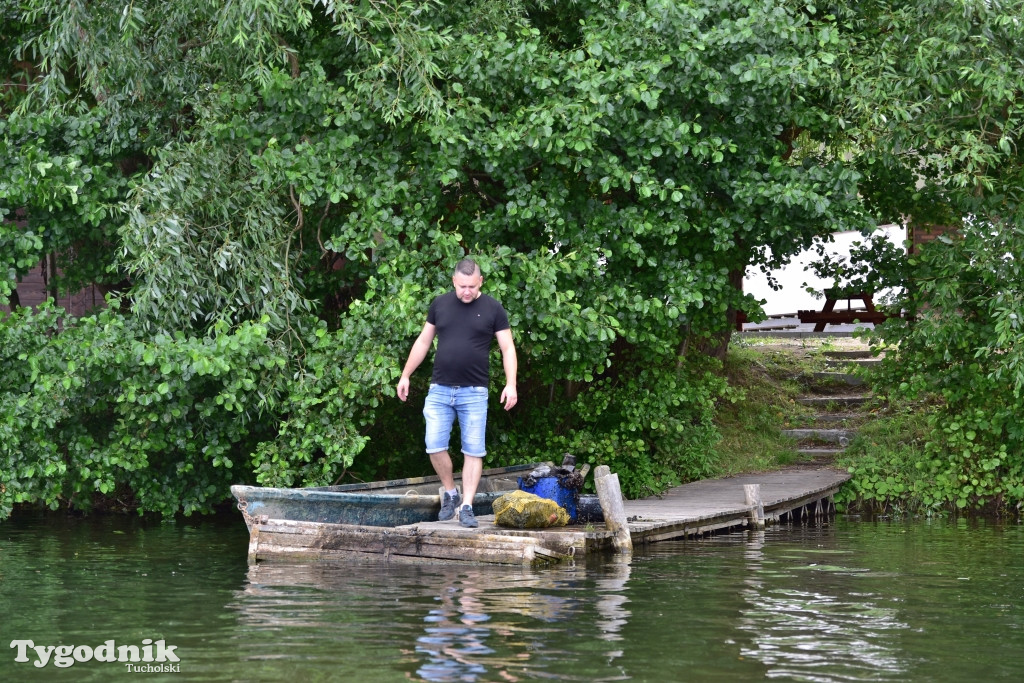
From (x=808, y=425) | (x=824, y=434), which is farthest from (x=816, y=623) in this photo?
(x=808, y=425)

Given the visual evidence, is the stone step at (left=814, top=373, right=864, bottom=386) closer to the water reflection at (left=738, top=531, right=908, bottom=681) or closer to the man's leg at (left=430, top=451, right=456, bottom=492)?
the water reflection at (left=738, top=531, right=908, bottom=681)

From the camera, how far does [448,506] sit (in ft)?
39.2

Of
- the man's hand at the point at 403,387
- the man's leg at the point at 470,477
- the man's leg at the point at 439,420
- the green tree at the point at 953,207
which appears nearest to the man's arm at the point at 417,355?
the man's hand at the point at 403,387

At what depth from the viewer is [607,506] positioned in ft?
38.3

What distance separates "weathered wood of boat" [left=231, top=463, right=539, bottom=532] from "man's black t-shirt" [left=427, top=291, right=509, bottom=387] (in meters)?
1.43

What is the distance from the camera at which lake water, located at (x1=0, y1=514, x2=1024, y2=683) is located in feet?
23.1

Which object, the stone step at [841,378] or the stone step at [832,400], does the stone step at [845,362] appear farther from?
the stone step at [832,400]

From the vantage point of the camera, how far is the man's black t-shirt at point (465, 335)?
11078 millimetres

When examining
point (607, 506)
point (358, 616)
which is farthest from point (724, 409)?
point (358, 616)

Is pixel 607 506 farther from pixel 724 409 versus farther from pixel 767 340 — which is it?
pixel 767 340

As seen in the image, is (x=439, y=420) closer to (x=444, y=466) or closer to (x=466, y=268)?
(x=444, y=466)

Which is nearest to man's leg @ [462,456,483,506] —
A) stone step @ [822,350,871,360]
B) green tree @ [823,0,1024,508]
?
green tree @ [823,0,1024,508]

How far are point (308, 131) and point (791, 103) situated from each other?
16.2 feet

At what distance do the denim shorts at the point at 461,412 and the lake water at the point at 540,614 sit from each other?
107 cm
